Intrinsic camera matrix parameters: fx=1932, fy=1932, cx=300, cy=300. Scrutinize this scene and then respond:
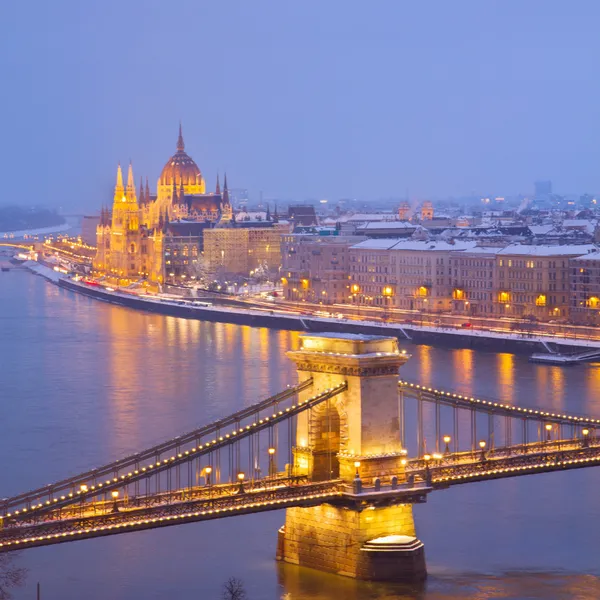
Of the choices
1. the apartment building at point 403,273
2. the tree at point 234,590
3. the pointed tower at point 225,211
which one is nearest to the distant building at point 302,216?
the pointed tower at point 225,211

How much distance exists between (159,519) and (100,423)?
1246 centimetres

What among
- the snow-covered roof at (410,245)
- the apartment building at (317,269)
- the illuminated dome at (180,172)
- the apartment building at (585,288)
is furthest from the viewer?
the illuminated dome at (180,172)

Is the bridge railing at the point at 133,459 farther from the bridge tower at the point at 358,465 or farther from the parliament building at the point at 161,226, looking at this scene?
the parliament building at the point at 161,226

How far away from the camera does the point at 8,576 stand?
17.8 metres

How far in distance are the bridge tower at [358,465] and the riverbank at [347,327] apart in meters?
25.5

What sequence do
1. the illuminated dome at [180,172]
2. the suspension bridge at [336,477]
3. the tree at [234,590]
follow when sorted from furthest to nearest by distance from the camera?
the illuminated dome at [180,172]
the suspension bridge at [336,477]
the tree at [234,590]

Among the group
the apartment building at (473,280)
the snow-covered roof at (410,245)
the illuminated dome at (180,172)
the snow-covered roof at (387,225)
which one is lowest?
the apartment building at (473,280)

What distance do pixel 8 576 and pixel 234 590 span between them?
6.86 ft

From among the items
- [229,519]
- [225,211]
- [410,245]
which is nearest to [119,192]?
[225,211]

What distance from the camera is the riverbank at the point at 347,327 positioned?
4503 cm

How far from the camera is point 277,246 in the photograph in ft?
270

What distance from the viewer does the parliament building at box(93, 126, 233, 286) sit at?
84438 mm

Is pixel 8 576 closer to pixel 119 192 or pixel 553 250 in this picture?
pixel 553 250

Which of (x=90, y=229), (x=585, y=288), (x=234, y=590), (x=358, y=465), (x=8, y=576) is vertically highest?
(x=358, y=465)
